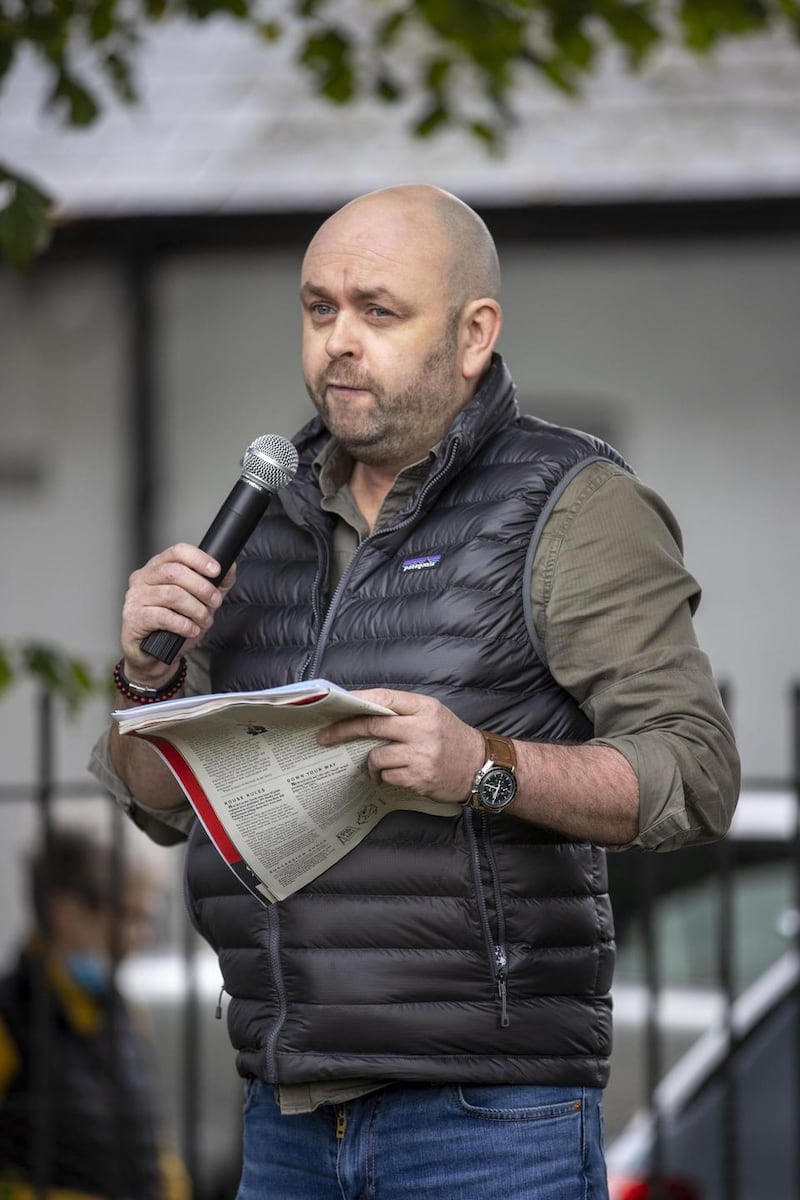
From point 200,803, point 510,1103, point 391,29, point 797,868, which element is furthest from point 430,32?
point 510,1103

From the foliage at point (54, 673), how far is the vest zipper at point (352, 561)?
1640 millimetres

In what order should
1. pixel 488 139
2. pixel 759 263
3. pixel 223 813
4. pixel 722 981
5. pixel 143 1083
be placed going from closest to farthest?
pixel 223 813 → pixel 722 981 → pixel 488 139 → pixel 143 1083 → pixel 759 263

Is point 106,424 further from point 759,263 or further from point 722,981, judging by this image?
point 722,981

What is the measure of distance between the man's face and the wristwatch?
1.57 ft

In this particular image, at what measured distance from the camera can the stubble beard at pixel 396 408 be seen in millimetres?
2262

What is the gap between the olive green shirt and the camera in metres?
2.07

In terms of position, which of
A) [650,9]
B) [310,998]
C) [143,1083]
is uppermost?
[650,9]

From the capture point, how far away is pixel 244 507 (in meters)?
2.20

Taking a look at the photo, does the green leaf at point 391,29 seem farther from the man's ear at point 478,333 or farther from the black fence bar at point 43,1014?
the man's ear at point 478,333

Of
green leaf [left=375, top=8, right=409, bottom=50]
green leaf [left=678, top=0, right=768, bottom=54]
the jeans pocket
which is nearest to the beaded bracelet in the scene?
the jeans pocket

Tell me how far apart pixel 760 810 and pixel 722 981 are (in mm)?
876

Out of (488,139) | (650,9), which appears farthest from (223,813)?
(650,9)

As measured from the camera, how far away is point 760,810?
4.86 metres

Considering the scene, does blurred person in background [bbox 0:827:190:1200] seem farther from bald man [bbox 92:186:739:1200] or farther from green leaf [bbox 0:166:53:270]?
bald man [bbox 92:186:739:1200]
